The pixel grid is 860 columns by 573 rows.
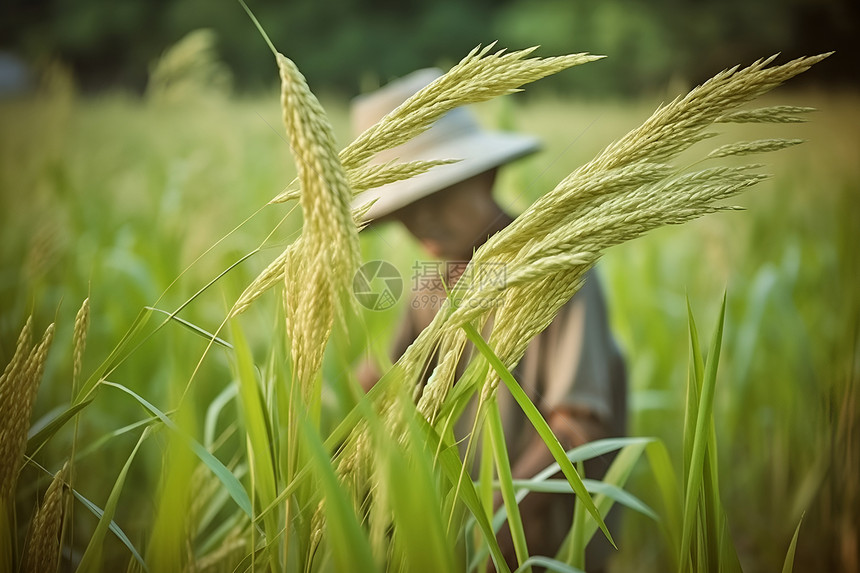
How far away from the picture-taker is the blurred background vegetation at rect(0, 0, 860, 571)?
2.60 feet

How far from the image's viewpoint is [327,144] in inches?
8.1

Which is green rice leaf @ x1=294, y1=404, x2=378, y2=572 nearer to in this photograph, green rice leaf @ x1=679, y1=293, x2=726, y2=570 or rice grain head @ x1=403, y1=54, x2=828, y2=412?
rice grain head @ x1=403, y1=54, x2=828, y2=412

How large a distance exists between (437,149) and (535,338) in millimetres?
289

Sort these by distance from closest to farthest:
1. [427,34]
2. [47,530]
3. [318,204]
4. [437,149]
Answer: [318,204] < [47,530] < [437,149] < [427,34]

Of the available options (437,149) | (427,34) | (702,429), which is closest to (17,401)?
(702,429)

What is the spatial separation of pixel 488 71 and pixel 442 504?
227 mm

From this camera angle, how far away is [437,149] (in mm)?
732

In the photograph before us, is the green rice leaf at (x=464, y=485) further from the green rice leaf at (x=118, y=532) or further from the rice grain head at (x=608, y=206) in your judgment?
the green rice leaf at (x=118, y=532)

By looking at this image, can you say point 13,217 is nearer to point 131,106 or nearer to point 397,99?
point 131,106

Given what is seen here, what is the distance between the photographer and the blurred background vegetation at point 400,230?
79cm

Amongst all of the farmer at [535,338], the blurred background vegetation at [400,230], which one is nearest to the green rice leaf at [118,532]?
the blurred background vegetation at [400,230]

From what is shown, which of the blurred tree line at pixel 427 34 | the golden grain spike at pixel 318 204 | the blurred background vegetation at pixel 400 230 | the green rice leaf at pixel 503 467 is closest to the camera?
the golden grain spike at pixel 318 204

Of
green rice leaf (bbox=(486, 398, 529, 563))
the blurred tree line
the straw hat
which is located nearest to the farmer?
the straw hat

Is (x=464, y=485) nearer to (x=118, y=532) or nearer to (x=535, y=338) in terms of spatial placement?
(x=118, y=532)
